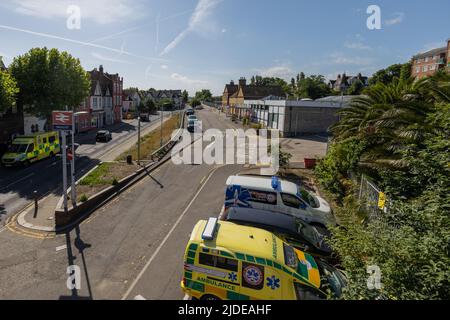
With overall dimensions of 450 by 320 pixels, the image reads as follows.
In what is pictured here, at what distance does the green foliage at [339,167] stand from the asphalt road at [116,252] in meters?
6.33

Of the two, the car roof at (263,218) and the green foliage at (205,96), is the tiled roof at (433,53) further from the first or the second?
the green foliage at (205,96)

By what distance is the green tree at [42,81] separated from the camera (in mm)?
28141

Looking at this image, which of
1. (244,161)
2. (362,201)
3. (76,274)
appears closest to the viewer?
(76,274)

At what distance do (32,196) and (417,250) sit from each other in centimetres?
1839

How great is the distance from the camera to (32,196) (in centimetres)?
1655

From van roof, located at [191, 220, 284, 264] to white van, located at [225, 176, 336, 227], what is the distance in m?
4.49

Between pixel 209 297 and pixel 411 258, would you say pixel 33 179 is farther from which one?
pixel 411 258

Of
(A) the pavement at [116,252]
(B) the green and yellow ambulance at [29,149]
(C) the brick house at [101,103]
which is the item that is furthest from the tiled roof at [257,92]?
(A) the pavement at [116,252]

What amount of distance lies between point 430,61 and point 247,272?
9176 centimetres

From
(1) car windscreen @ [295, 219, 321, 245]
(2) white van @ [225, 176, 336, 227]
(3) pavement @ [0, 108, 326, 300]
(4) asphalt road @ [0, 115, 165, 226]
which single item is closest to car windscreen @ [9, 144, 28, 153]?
(4) asphalt road @ [0, 115, 165, 226]

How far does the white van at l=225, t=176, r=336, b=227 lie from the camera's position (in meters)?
12.4
